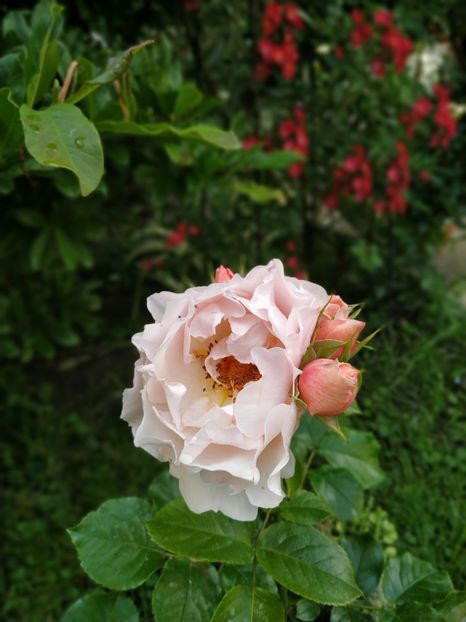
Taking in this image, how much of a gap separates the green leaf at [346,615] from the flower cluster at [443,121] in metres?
2.43

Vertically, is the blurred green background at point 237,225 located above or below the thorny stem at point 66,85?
below

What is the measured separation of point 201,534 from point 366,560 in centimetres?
23

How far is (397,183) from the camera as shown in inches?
109

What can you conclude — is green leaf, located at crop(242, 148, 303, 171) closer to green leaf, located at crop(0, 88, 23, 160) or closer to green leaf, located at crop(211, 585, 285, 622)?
green leaf, located at crop(0, 88, 23, 160)

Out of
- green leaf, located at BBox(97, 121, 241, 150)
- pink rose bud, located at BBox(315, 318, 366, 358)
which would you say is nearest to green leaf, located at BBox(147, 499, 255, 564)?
pink rose bud, located at BBox(315, 318, 366, 358)

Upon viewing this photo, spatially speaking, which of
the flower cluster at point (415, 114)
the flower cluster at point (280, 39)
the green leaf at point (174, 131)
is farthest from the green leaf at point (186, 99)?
the flower cluster at point (415, 114)

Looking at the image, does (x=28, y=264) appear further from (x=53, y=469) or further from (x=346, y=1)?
(x=346, y=1)

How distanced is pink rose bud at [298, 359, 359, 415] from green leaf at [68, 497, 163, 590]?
29 cm

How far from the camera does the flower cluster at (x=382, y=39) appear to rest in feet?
8.73

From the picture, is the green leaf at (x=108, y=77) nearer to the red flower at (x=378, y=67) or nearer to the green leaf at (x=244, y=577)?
the green leaf at (x=244, y=577)

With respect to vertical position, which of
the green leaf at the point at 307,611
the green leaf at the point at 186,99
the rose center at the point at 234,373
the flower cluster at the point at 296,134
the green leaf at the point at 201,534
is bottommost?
the flower cluster at the point at 296,134

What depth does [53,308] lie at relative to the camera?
2375 millimetres

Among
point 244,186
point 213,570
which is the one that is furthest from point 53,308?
point 213,570

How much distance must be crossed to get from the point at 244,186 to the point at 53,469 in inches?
47.4
